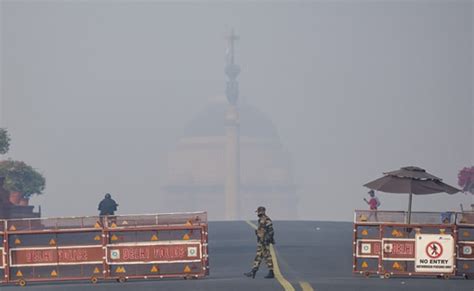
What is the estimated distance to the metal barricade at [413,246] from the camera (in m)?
36.0

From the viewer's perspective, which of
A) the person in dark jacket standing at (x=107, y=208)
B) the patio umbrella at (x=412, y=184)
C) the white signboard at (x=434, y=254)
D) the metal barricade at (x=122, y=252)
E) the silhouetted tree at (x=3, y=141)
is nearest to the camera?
the white signboard at (x=434, y=254)

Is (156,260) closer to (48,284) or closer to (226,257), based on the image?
(48,284)

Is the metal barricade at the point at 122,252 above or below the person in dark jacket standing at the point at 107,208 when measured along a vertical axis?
below

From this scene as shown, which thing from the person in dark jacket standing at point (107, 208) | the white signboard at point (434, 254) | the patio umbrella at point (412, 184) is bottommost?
the white signboard at point (434, 254)

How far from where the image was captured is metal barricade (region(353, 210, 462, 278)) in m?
36.0

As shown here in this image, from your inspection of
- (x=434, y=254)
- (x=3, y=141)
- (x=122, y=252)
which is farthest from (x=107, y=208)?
(x=3, y=141)

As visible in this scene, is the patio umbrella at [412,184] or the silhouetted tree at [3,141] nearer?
the patio umbrella at [412,184]

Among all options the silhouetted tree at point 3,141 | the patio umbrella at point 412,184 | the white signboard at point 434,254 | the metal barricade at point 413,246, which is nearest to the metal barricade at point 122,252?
the metal barricade at point 413,246

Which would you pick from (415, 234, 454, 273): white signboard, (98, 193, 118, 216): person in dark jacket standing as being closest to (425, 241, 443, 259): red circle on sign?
(415, 234, 454, 273): white signboard

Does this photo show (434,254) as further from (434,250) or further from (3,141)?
(3,141)

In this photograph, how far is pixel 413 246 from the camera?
119 ft

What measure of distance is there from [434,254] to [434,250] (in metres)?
0.12

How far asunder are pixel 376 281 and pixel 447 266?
7.55ft

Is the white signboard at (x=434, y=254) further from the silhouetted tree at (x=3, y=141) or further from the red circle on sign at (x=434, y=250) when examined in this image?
the silhouetted tree at (x=3, y=141)
